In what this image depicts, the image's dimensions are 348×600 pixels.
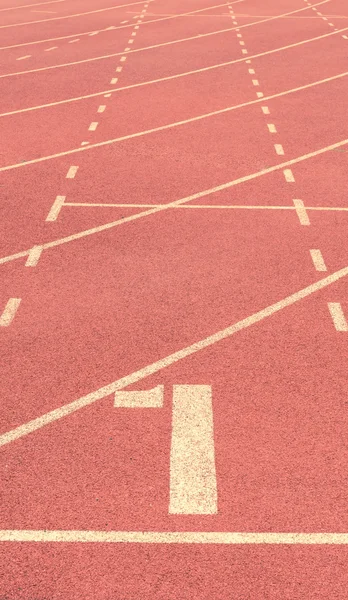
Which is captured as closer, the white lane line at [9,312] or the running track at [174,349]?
the running track at [174,349]

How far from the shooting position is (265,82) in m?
18.3

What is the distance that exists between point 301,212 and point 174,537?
248 inches

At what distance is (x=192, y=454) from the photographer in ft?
20.6

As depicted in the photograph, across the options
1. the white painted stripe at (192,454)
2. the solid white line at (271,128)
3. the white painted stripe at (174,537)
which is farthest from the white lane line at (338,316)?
the solid white line at (271,128)

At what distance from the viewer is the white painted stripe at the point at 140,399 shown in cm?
684

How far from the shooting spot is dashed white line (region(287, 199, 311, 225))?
34.6 feet

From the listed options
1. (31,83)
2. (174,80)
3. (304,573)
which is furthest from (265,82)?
(304,573)

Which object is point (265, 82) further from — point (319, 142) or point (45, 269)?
point (45, 269)

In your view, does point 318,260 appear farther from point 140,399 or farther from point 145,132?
point 145,132

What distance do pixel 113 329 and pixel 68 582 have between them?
3.26 m

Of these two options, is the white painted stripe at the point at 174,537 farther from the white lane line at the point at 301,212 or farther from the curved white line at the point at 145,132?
the curved white line at the point at 145,132

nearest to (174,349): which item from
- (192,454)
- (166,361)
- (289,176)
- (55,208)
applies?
(166,361)

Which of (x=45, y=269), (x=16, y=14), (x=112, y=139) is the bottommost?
(x=16, y=14)

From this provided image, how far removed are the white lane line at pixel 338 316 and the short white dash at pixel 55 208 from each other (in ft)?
13.3
